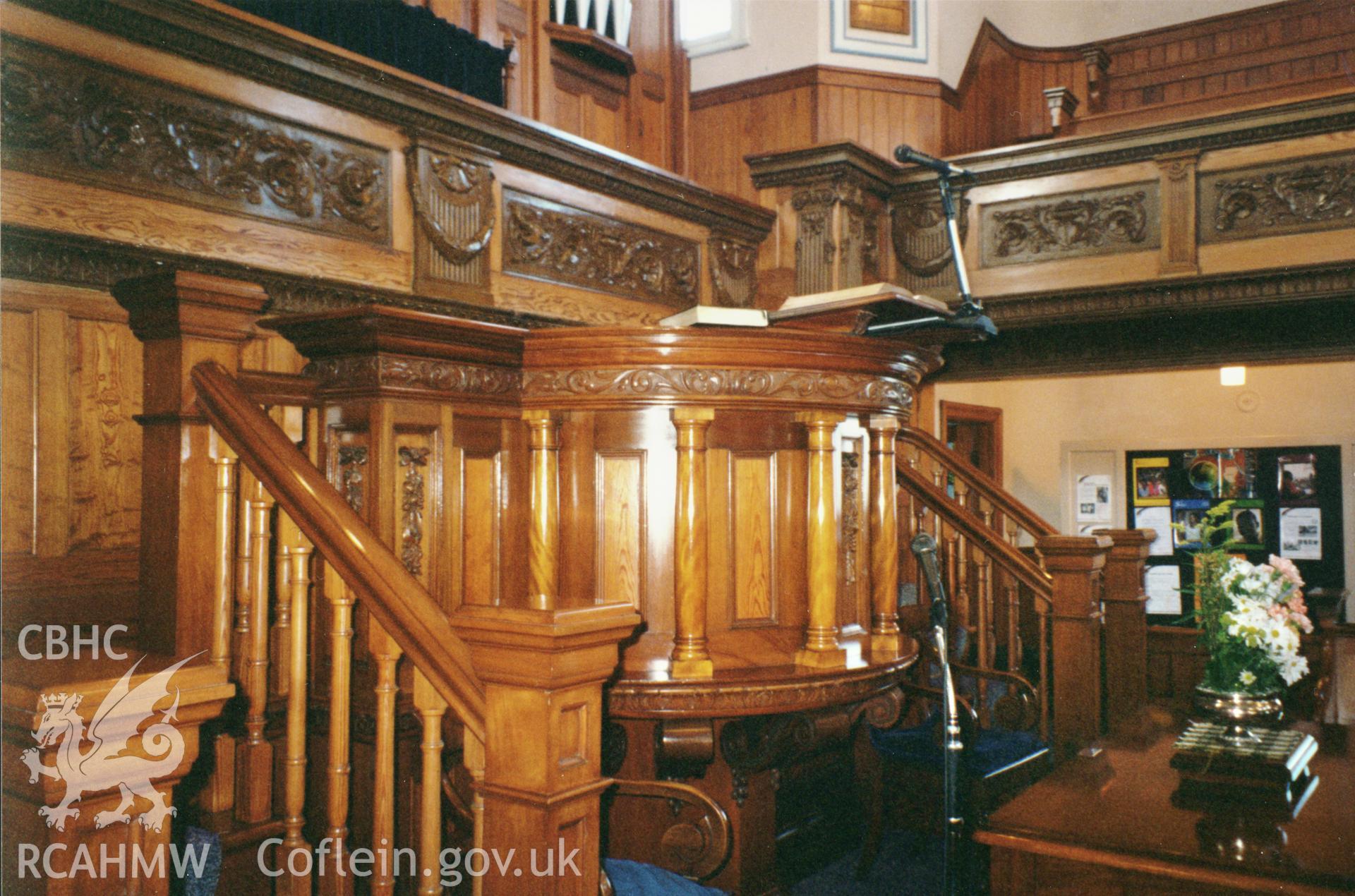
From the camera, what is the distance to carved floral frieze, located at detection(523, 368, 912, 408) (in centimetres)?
234

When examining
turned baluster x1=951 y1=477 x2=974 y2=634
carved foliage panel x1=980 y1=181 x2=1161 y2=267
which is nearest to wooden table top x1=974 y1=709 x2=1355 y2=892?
turned baluster x1=951 y1=477 x2=974 y2=634

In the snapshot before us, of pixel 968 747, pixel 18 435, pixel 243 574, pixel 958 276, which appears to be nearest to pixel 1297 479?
pixel 968 747

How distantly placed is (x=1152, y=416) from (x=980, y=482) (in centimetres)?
364

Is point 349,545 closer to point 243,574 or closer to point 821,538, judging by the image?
point 243,574

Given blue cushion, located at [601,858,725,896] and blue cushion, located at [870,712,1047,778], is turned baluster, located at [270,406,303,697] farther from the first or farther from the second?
blue cushion, located at [870,712,1047,778]

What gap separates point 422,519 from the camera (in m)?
2.45

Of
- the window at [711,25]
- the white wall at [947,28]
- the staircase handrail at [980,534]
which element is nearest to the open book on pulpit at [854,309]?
the staircase handrail at [980,534]

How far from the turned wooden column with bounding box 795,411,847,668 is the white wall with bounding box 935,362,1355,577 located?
4.86 m

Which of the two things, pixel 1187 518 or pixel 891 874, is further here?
pixel 1187 518

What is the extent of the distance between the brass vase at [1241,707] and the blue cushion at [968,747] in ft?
2.77

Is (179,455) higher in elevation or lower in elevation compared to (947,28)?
lower

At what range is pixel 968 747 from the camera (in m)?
3.35

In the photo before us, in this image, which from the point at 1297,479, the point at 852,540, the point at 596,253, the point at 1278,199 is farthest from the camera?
the point at 1297,479

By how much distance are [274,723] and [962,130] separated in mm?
5891
